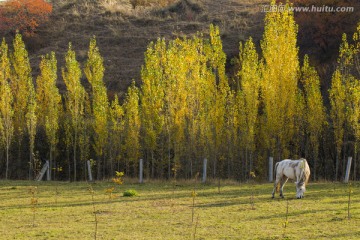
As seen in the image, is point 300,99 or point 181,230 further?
point 300,99

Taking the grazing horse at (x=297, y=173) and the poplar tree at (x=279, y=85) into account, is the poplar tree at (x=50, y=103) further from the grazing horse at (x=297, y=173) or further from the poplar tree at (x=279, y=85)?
the grazing horse at (x=297, y=173)

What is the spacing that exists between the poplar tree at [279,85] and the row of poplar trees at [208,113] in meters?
0.06

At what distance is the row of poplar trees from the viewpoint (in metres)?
31.2

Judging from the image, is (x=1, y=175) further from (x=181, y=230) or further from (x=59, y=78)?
(x=181, y=230)

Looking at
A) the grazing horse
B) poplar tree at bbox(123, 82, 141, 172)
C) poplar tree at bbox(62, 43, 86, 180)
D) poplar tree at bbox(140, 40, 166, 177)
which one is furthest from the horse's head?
poplar tree at bbox(62, 43, 86, 180)

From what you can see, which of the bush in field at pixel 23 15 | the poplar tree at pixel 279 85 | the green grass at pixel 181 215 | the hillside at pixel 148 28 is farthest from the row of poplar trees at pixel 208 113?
the bush in field at pixel 23 15

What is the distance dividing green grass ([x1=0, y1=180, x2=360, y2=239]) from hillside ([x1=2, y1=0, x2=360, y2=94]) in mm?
25077

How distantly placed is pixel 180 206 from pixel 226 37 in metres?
41.7

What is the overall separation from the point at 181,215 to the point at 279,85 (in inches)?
642

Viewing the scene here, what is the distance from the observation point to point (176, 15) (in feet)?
227

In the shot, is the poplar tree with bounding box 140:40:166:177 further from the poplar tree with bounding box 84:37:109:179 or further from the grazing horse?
the grazing horse

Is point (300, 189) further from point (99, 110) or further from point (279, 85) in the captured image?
point (99, 110)

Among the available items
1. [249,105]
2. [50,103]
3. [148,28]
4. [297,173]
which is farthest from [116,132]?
[148,28]

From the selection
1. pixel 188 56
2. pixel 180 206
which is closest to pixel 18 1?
pixel 188 56
